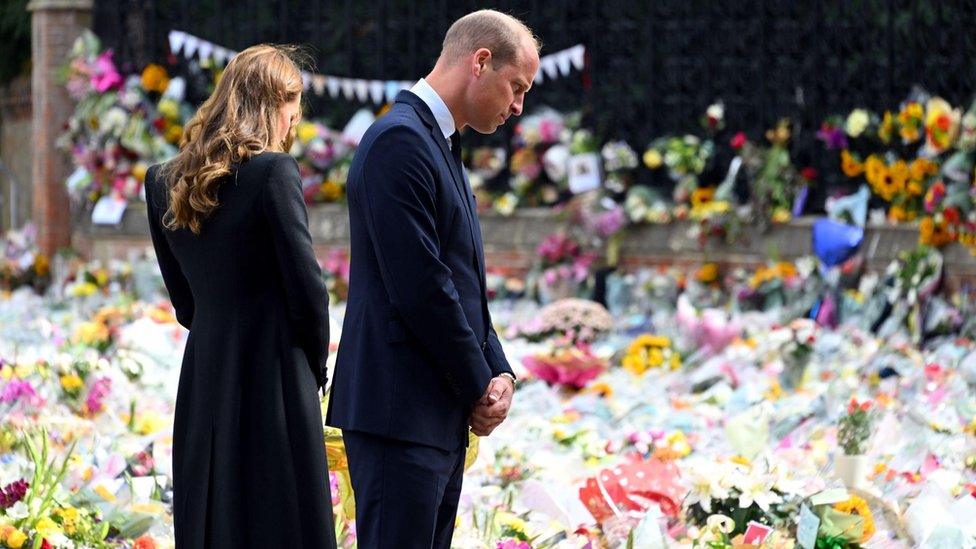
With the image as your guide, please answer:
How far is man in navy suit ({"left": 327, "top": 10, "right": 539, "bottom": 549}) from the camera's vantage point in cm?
249

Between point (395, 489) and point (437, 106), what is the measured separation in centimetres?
66

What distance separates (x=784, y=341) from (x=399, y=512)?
3.76 meters

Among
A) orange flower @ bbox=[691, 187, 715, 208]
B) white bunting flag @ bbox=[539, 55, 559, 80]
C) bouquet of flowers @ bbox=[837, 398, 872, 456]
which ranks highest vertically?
white bunting flag @ bbox=[539, 55, 559, 80]

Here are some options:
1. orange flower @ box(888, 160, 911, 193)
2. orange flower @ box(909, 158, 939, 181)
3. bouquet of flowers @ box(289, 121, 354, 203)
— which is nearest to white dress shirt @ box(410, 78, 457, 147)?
orange flower @ box(909, 158, 939, 181)

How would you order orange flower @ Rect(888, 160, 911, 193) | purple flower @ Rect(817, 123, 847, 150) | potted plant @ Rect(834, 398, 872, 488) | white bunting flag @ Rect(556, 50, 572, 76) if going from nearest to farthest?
potted plant @ Rect(834, 398, 872, 488) → orange flower @ Rect(888, 160, 911, 193) → purple flower @ Rect(817, 123, 847, 150) → white bunting flag @ Rect(556, 50, 572, 76)

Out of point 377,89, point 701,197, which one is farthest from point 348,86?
point 701,197

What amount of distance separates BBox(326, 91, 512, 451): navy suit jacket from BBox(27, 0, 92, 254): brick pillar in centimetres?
838

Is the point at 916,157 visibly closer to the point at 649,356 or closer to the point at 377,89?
the point at 649,356

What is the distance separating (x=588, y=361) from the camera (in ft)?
20.6

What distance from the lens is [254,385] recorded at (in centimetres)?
280

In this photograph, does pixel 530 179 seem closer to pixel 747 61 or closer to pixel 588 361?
pixel 747 61

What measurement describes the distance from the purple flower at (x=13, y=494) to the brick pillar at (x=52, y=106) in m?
7.30

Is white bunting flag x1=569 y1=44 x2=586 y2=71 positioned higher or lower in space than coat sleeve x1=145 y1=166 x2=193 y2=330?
higher

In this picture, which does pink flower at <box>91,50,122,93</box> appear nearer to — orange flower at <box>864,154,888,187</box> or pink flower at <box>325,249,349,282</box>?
pink flower at <box>325,249,349,282</box>
